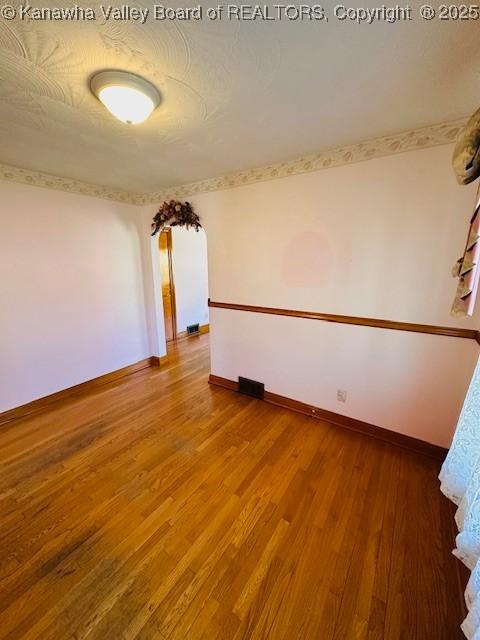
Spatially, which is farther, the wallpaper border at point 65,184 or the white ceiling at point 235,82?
the wallpaper border at point 65,184

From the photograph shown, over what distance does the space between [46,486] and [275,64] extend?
8.85 ft

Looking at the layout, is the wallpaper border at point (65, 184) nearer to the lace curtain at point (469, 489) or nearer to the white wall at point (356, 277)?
the white wall at point (356, 277)

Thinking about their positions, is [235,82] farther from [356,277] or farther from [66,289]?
[66,289]

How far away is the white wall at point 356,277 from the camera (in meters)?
1.77

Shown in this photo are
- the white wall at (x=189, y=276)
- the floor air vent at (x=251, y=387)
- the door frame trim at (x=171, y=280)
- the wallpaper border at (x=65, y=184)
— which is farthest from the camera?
the white wall at (x=189, y=276)

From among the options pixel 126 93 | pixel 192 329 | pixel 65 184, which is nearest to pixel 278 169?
pixel 126 93

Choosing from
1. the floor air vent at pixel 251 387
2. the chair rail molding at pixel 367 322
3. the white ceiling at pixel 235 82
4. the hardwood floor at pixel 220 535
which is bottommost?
the hardwood floor at pixel 220 535

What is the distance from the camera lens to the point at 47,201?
249 cm

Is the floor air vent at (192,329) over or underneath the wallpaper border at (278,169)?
underneath

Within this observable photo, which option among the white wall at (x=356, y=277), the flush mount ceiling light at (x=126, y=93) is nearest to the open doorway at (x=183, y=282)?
the white wall at (x=356, y=277)

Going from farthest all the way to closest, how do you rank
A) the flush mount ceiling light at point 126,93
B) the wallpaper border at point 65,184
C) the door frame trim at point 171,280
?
1. the door frame trim at point 171,280
2. the wallpaper border at point 65,184
3. the flush mount ceiling light at point 126,93

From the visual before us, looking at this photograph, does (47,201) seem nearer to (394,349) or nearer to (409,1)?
(409,1)

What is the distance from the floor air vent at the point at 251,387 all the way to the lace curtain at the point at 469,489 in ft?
5.70

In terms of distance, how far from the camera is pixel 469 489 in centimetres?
87
